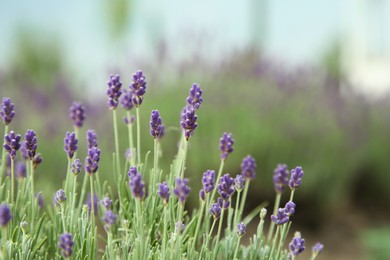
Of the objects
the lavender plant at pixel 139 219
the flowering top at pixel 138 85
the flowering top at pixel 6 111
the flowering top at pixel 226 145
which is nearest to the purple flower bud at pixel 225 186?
the lavender plant at pixel 139 219

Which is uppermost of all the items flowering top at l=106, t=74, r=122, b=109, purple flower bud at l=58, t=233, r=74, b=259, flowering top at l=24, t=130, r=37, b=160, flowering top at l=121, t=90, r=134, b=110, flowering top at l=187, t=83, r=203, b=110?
flowering top at l=121, t=90, r=134, b=110

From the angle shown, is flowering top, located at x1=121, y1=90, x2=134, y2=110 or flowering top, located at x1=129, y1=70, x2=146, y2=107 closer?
flowering top, located at x1=129, y1=70, x2=146, y2=107

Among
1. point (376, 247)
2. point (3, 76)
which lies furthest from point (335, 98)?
point (3, 76)

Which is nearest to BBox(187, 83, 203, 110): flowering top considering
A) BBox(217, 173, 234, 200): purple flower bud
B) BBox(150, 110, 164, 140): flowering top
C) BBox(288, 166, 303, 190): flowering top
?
BBox(150, 110, 164, 140): flowering top

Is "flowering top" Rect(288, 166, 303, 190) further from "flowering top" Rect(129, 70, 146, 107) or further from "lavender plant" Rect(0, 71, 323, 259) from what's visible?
"flowering top" Rect(129, 70, 146, 107)

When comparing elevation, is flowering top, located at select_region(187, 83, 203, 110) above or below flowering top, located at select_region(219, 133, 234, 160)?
above

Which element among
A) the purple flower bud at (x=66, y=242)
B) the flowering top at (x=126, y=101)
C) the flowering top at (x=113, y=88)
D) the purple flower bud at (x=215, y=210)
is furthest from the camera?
the flowering top at (x=126, y=101)

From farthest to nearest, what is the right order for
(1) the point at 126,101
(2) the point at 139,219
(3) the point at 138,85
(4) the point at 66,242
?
(1) the point at 126,101 → (3) the point at 138,85 → (2) the point at 139,219 → (4) the point at 66,242

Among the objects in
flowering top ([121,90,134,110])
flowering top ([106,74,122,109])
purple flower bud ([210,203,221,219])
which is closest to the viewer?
purple flower bud ([210,203,221,219])

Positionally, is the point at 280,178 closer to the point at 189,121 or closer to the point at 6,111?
the point at 189,121

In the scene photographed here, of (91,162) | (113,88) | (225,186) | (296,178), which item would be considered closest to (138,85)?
(113,88)

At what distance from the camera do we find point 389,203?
673cm

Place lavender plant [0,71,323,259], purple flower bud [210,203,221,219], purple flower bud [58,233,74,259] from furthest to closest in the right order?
purple flower bud [210,203,221,219]
lavender plant [0,71,323,259]
purple flower bud [58,233,74,259]

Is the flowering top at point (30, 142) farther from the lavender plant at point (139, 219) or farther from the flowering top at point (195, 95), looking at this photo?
the flowering top at point (195, 95)
